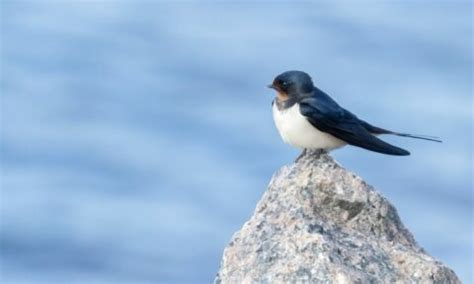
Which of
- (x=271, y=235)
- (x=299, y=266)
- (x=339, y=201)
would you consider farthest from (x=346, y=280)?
(x=339, y=201)

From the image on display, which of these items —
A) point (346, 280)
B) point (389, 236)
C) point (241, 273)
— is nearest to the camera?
point (346, 280)

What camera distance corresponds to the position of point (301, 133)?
19.7ft

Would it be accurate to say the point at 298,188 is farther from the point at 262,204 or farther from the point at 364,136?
the point at 364,136

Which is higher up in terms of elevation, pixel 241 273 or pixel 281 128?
pixel 281 128

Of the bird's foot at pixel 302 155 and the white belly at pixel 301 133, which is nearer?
the bird's foot at pixel 302 155

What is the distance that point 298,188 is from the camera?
4.11m

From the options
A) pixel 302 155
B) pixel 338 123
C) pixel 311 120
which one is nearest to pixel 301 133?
pixel 311 120

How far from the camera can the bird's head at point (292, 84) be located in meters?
6.12

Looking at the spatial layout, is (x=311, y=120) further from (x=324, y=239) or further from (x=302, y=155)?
(x=324, y=239)

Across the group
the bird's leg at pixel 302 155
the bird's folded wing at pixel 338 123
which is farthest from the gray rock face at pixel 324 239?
the bird's folded wing at pixel 338 123

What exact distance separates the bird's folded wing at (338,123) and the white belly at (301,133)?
0.08 feet

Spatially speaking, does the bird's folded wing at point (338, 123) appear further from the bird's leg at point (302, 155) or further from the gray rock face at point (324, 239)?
the gray rock face at point (324, 239)

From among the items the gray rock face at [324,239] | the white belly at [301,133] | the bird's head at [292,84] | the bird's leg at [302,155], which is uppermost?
the bird's head at [292,84]

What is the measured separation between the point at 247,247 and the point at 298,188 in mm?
422
